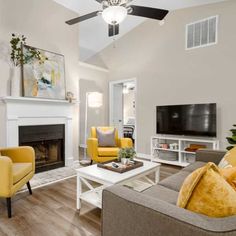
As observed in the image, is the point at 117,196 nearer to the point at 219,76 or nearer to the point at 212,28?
the point at 219,76

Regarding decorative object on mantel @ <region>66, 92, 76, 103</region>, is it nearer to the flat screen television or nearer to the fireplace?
the fireplace

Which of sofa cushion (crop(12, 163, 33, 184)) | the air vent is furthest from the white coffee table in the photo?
the air vent

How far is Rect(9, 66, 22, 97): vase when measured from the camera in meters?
3.11

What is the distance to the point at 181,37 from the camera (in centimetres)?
426

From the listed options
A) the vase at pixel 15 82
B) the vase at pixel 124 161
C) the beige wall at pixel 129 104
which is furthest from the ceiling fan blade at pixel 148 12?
the beige wall at pixel 129 104

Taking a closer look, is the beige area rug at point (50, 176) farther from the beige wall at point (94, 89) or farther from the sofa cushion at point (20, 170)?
the beige wall at point (94, 89)

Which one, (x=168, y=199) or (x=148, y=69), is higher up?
(x=148, y=69)

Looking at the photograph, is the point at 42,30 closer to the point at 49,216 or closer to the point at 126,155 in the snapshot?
the point at 126,155

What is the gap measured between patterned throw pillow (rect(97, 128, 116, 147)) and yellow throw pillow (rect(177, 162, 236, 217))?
3016 millimetres

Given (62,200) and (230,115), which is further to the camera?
(230,115)

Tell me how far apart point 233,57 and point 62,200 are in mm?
3912

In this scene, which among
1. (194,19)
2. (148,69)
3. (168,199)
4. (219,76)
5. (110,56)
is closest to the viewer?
(168,199)

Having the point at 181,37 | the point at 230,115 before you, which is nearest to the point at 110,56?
the point at 181,37

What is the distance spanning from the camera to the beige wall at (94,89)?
548 cm
